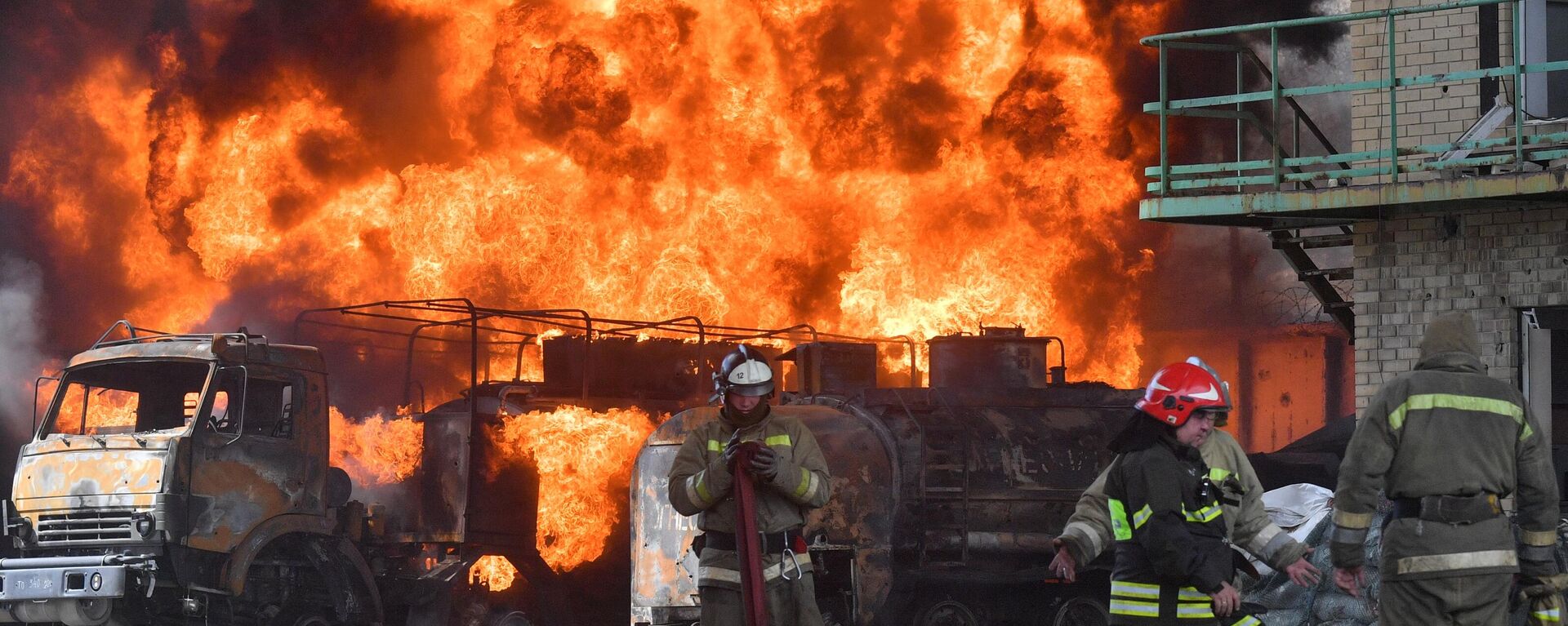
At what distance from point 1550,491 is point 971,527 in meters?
6.97

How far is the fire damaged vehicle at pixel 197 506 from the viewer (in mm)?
13625

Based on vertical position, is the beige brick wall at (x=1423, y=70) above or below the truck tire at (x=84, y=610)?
above

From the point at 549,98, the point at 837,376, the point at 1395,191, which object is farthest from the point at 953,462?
the point at 549,98

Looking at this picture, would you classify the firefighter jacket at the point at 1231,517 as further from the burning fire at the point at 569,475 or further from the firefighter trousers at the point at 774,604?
the burning fire at the point at 569,475

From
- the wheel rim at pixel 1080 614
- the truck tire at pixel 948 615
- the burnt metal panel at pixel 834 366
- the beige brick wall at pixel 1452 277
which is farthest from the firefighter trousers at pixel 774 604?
the burnt metal panel at pixel 834 366

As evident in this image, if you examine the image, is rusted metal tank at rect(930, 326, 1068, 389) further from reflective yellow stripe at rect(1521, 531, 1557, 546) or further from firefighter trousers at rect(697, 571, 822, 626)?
reflective yellow stripe at rect(1521, 531, 1557, 546)

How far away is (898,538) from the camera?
44.8 ft

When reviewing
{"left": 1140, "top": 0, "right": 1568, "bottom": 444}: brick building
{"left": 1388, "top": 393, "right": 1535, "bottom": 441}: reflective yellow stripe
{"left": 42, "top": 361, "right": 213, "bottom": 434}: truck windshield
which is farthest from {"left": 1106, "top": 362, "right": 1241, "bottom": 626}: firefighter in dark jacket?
{"left": 42, "top": 361, "right": 213, "bottom": 434}: truck windshield

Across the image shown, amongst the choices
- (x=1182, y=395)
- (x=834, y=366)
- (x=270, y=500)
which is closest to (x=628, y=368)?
(x=834, y=366)

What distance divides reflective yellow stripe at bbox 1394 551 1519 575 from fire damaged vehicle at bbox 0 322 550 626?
10119 mm

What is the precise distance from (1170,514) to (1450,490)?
161 cm

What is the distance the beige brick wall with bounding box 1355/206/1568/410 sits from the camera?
11.3m

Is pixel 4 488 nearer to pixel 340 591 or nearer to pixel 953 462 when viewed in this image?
pixel 340 591

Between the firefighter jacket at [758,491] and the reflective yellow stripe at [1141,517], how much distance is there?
72.6 inches
